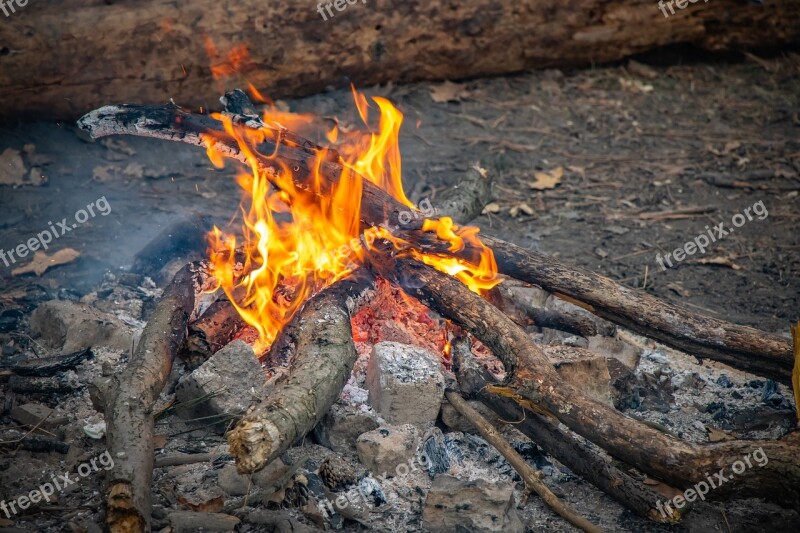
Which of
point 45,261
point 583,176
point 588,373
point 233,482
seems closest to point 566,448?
point 588,373

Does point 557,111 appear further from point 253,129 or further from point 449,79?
point 253,129

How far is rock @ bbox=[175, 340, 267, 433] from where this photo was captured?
3.73 meters

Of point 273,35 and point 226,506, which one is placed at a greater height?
point 273,35

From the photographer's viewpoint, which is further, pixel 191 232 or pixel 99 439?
pixel 191 232

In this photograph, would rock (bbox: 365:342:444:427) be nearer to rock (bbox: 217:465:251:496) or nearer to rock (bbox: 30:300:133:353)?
rock (bbox: 217:465:251:496)

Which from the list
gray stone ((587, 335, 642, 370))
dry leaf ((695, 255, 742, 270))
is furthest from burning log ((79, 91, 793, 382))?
dry leaf ((695, 255, 742, 270))

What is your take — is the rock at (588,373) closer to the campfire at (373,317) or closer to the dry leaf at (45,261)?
the campfire at (373,317)

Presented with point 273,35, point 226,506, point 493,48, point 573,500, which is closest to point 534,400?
point 573,500

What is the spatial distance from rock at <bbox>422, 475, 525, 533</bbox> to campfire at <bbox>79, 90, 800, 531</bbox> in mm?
242

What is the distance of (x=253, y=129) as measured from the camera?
13.7 feet

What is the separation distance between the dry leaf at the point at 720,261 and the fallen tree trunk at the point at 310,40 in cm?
322

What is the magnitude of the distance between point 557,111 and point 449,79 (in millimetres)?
1233

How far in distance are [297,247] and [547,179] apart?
11.5 ft

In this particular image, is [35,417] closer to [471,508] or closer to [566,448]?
[471,508]
